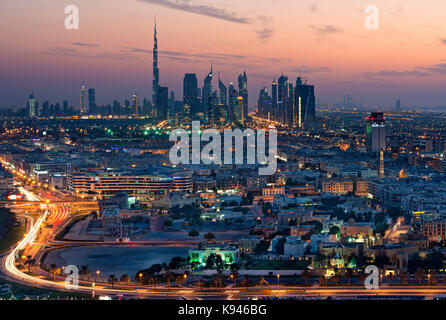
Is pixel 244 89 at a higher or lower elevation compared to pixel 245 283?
higher

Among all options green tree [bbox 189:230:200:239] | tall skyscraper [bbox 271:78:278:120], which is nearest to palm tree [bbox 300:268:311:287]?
green tree [bbox 189:230:200:239]

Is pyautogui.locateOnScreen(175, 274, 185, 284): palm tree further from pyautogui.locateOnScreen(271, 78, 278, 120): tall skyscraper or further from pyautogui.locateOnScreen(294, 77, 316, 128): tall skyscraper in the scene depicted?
pyautogui.locateOnScreen(271, 78, 278, 120): tall skyscraper

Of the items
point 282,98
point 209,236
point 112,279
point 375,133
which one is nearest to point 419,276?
point 112,279

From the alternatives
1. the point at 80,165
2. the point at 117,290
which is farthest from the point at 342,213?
the point at 80,165

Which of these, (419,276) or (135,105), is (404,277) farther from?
(135,105)
